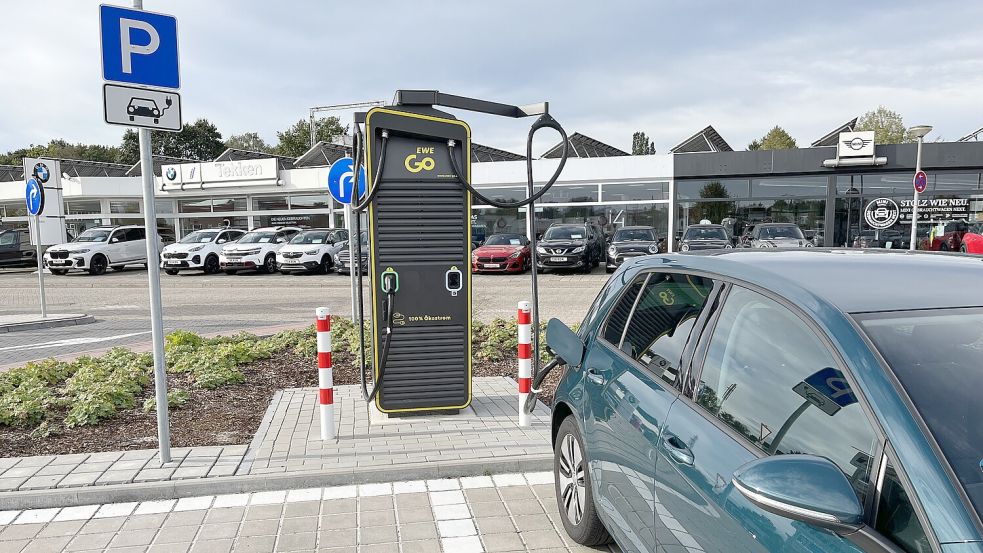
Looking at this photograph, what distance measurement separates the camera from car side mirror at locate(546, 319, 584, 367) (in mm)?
3467

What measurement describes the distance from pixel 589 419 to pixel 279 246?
22541 millimetres

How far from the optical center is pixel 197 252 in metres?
23.8

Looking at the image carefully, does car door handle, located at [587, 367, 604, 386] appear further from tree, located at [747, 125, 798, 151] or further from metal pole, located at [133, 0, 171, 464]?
tree, located at [747, 125, 798, 151]

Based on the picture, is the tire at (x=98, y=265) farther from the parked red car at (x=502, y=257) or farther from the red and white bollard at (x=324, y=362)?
the red and white bollard at (x=324, y=362)

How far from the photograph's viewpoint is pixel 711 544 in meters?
1.94

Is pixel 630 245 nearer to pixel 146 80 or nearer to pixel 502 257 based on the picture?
pixel 502 257

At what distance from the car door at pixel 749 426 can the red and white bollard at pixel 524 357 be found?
2879mm

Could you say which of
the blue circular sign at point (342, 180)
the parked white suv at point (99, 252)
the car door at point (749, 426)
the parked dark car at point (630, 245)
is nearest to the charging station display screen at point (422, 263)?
the car door at point (749, 426)

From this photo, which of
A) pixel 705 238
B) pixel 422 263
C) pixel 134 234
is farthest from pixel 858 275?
pixel 134 234

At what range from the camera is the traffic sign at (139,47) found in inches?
154

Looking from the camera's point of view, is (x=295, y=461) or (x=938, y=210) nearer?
(x=295, y=461)

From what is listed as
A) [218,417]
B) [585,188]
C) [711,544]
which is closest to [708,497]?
[711,544]

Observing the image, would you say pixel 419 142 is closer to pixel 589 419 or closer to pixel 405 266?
pixel 405 266

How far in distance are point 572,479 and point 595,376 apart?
64 cm
